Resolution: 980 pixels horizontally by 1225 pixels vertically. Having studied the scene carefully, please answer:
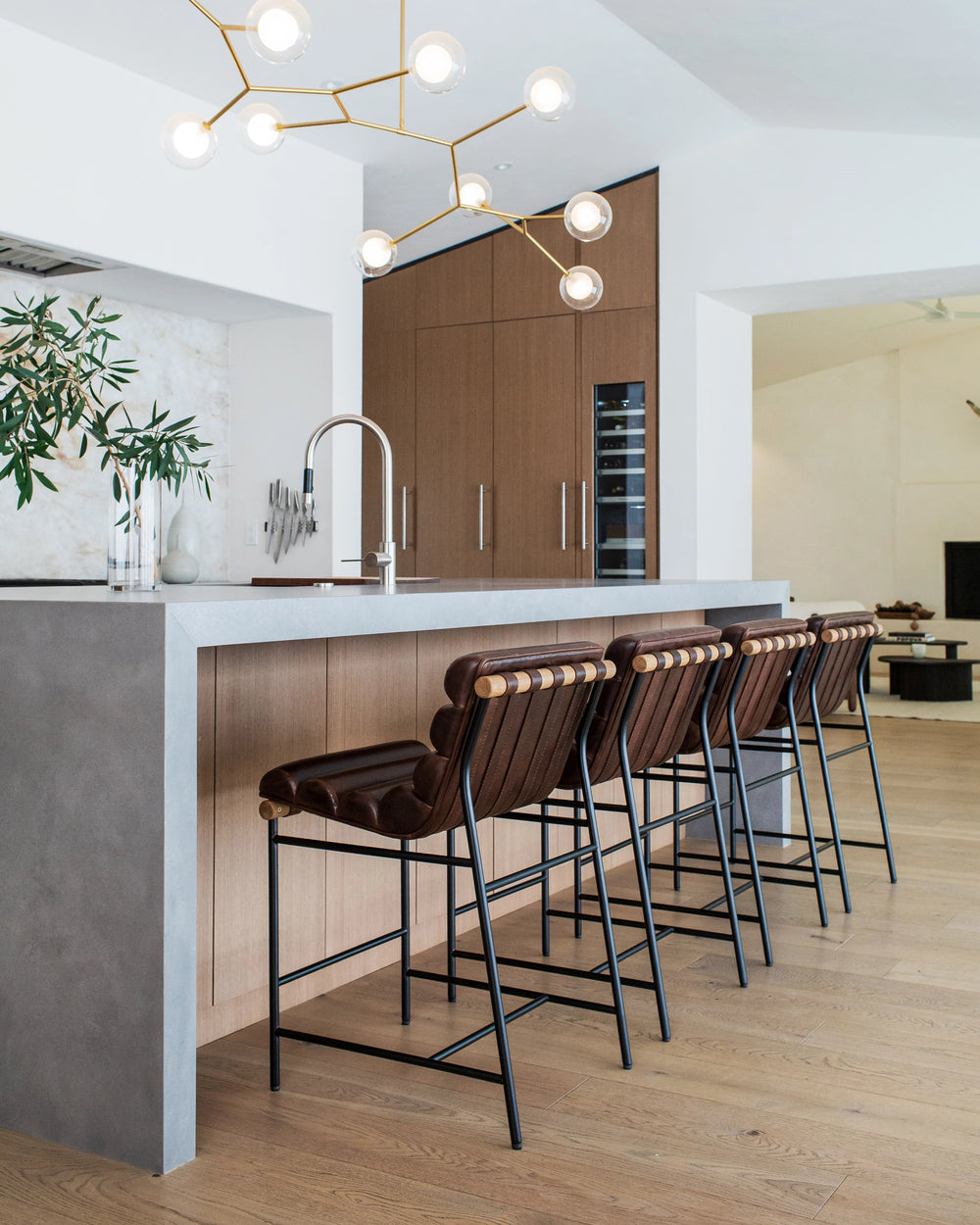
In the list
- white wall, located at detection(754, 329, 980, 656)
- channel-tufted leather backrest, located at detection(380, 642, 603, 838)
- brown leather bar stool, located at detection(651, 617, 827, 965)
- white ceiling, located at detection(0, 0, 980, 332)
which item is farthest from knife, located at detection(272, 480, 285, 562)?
white wall, located at detection(754, 329, 980, 656)

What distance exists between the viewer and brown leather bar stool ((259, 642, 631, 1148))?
6.64 feet

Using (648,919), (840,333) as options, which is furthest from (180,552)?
(840,333)

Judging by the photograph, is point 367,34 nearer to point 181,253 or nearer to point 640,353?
point 181,253

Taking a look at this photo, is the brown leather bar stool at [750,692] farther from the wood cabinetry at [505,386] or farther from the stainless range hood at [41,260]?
the wood cabinetry at [505,386]

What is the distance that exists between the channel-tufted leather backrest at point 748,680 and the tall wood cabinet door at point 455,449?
3.49m

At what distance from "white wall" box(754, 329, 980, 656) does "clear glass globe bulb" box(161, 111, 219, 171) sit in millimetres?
9576

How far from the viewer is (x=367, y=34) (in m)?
4.25

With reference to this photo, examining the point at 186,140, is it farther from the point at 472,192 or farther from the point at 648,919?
the point at 648,919

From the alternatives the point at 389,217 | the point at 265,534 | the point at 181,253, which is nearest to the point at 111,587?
the point at 181,253

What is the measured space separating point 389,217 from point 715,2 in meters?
2.35

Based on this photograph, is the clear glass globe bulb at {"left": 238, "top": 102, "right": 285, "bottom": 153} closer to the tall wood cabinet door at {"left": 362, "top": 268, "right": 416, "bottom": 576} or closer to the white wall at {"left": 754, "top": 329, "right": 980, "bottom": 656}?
the tall wood cabinet door at {"left": 362, "top": 268, "right": 416, "bottom": 576}

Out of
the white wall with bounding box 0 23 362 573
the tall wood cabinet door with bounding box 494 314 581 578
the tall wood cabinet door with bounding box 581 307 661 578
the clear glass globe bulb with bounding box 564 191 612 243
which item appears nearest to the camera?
the clear glass globe bulb with bounding box 564 191 612 243

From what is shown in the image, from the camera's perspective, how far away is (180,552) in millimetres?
3365

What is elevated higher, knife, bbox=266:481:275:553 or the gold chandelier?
the gold chandelier
